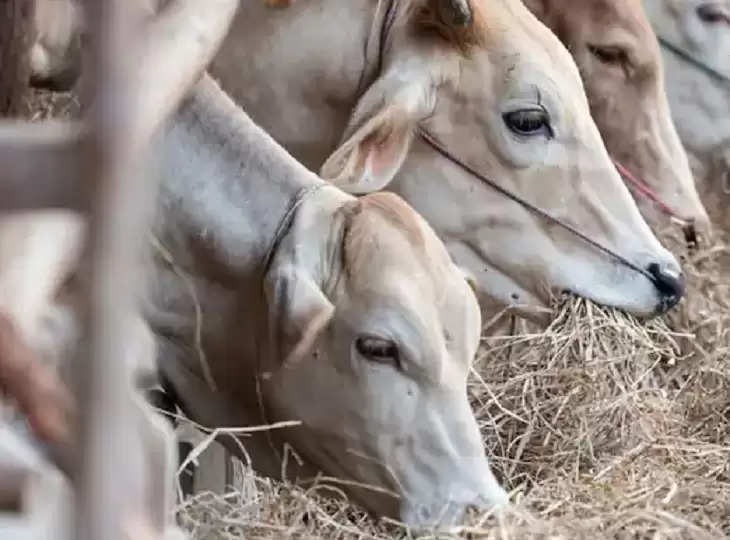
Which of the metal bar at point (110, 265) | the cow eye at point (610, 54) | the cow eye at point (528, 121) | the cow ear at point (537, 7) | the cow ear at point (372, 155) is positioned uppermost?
the metal bar at point (110, 265)

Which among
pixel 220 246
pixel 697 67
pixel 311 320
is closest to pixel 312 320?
pixel 311 320

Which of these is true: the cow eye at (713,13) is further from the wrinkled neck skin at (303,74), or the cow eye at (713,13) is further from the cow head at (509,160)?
the wrinkled neck skin at (303,74)

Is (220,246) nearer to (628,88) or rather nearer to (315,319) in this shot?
(315,319)

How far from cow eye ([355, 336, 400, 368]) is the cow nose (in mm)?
602

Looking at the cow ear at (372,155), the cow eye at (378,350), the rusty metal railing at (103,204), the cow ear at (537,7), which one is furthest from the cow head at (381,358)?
the rusty metal railing at (103,204)

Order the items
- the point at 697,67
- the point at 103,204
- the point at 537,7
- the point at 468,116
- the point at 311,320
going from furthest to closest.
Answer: the point at 697,67, the point at 537,7, the point at 468,116, the point at 311,320, the point at 103,204

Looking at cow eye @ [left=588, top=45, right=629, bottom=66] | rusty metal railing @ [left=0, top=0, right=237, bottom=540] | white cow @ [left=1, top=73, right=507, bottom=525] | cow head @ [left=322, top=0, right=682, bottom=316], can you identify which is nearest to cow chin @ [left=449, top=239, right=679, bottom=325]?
cow head @ [left=322, top=0, right=682, bottom=316]

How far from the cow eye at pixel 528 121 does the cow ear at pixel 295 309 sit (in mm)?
523

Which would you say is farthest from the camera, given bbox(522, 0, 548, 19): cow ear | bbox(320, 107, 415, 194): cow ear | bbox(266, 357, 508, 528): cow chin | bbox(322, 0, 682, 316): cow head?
bbox(522, 0, 548, 19): cow ear

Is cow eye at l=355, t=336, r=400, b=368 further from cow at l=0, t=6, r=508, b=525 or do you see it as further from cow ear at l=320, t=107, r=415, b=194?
cow ear at l=320, t=107, r=415, b=194

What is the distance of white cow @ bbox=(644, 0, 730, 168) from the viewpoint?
2771mm

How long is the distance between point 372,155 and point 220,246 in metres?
0.32

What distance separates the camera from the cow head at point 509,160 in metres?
2.08

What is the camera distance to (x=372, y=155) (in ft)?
6.55
